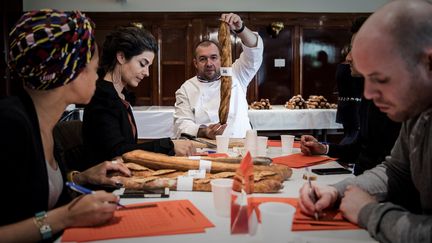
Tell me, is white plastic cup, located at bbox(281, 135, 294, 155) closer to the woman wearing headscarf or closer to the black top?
the black top

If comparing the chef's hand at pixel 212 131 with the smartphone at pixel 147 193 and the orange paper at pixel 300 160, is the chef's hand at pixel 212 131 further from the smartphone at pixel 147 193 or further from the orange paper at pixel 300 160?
the smartphone at pixel 147 193

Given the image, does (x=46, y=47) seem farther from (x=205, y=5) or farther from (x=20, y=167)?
(x=205, y=5)

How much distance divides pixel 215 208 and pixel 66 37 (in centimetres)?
73

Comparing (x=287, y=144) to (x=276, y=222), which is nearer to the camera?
(x=276, y=222)

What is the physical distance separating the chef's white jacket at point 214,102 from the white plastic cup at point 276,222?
2341 mm

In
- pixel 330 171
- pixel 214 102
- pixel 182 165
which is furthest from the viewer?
pixel 214 102

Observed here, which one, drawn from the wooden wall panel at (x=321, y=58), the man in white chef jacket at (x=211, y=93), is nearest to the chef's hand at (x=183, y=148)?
the man in white chef jacket at (x=211, y=93)

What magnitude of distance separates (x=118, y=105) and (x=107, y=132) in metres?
0.18

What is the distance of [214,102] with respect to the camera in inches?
138

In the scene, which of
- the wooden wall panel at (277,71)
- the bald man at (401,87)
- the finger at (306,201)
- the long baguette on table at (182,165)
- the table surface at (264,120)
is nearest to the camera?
the bald man at (401,87)

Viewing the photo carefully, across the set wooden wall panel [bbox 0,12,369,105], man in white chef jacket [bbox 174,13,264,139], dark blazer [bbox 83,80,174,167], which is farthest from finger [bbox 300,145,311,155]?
wooden wall panel [bbox 0,12,369,105]

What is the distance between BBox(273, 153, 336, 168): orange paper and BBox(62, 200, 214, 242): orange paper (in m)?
0.79

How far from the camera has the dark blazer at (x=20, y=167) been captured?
1182 mm

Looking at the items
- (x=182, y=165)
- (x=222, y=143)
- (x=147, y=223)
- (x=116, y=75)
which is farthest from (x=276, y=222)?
(x=116, y=75)
